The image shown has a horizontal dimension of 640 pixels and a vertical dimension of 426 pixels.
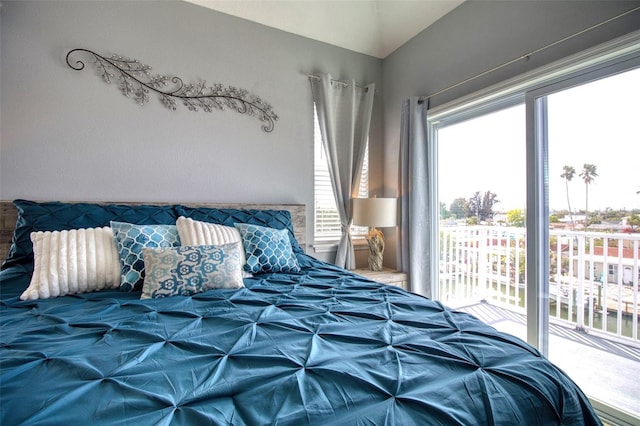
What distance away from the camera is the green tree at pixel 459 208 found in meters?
2.51

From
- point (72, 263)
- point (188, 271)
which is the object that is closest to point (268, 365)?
point (188, 271)

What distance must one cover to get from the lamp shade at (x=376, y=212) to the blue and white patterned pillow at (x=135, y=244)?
5.01 feet

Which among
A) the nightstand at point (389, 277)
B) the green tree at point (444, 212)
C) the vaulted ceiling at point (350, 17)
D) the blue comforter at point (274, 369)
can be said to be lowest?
the nightstand at point (389, 277)

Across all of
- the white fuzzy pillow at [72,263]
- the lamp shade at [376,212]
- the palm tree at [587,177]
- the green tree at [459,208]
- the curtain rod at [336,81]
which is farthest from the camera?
the curtain rod at [336,81]

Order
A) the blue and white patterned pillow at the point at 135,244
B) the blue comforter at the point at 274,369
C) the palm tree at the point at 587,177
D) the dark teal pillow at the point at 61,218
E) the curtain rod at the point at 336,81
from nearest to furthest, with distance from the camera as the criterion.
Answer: the blue comforter at the point at 274,369, the blue and white patterned pillow at the point at 135,244, the dark teal pillow at the point at 61,218, the palm tree at the point at 587,177, the curtain rod at the point at 336,81

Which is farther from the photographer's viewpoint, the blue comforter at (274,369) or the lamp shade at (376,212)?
the lamp shade at (376,212)

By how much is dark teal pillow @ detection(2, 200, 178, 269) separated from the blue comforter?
60 cm

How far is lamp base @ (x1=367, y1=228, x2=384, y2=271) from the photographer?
2891 millimetres

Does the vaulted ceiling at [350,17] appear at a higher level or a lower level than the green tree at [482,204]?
higher

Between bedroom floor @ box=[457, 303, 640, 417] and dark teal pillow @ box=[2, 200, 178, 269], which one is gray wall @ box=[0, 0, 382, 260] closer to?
dark teal pillow @ box=[2, 200, 178, 269]

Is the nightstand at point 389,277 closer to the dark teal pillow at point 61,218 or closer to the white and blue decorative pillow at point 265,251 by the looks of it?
the white and blue decorative pillow at point 265,251

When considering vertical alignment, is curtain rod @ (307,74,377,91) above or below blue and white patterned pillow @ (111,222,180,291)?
above

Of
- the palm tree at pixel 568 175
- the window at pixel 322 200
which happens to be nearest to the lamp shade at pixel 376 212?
the window at pixel 322 200

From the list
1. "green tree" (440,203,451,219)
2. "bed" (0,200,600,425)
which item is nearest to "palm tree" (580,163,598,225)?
"green tree" (440,203,451,219)
